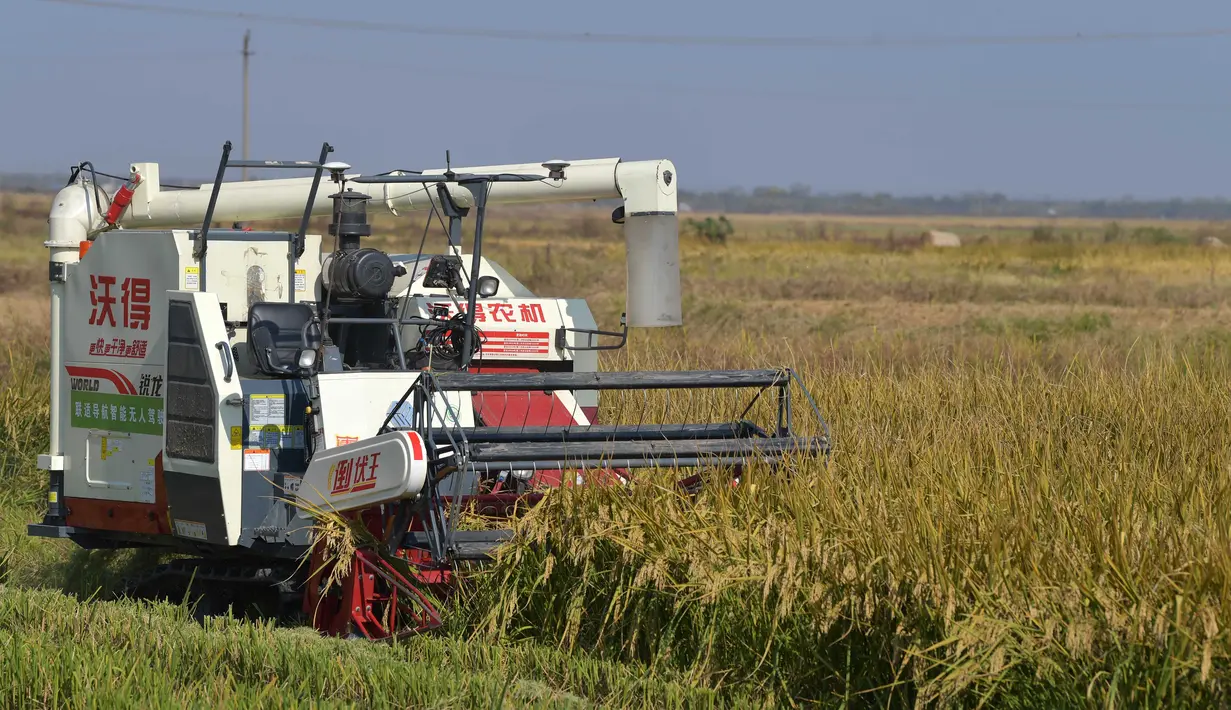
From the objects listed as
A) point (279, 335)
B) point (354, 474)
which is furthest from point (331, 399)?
point (354, 474)

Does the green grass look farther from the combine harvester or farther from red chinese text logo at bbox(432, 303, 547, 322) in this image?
red chinese text logo at bbox(432, 303, 547, 322)

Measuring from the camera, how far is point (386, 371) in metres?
8.66

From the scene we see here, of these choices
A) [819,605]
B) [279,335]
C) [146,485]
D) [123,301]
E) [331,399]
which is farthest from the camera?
[123,301]

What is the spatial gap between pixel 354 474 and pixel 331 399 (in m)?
0.98

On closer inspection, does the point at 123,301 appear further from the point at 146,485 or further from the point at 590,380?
the point at 590,380

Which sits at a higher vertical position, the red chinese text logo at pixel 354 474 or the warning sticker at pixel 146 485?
the red chinese text logo at pixel 354 474

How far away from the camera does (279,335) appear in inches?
356

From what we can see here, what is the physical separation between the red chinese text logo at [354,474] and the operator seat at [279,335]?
1224mm

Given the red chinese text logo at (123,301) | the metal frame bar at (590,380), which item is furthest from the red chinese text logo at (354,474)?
the red chinese text logo at (123,301)

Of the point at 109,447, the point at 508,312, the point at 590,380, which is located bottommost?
the point at 109,447

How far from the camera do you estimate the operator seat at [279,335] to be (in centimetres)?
873

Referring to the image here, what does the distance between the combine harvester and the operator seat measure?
0.01 metres

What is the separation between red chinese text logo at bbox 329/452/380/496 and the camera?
733 centimetres

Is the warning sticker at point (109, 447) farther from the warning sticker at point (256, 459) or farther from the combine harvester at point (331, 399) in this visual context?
the warning sticker at point (256, 459)
